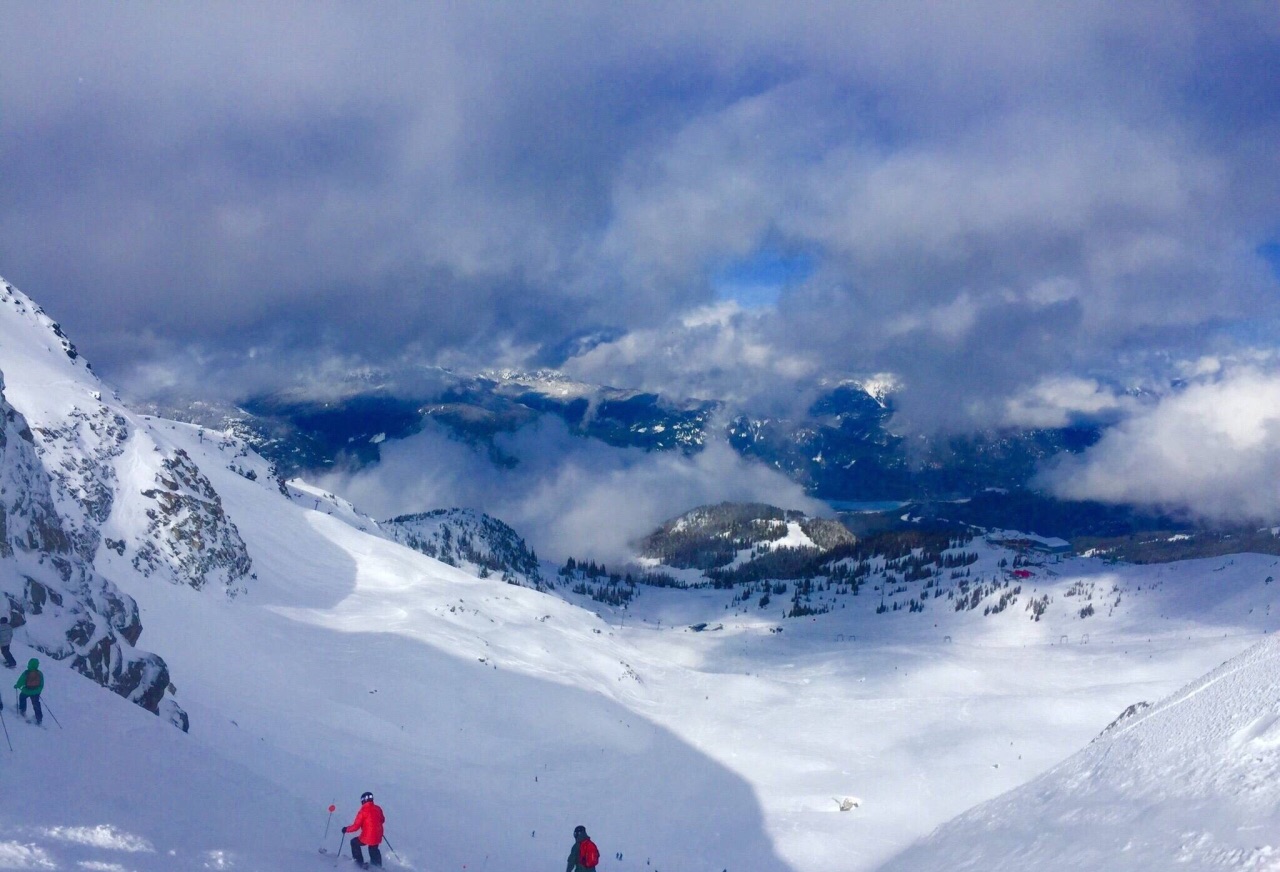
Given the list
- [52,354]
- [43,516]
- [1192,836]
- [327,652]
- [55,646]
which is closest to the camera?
[1192,836]

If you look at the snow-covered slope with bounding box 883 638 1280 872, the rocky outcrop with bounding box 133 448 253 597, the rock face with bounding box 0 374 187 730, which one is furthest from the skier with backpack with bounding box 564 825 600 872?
the rocky outcrop with bounding box 133 448 253 597

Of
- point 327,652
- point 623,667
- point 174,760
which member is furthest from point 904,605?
point 174,760

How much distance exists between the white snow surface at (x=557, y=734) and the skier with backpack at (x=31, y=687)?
0.51 meters

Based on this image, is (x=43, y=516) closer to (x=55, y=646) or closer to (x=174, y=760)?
(x=55, y=646)

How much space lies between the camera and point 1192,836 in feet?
44.3

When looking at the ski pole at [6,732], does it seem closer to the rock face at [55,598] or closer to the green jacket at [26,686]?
the green jacket at [26,686]

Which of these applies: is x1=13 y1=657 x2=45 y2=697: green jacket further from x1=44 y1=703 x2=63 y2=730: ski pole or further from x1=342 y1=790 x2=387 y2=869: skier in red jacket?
x1=342 y1=790 x2=387 y2=869: skier in red jacket

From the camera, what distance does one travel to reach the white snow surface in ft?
47.4

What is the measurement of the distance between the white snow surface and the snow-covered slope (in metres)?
0.09

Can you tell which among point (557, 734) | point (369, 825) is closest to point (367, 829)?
point (369, 825)

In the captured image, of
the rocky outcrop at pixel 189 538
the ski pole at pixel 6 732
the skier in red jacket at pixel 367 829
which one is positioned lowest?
the skier in red jacket at pixel 367 829

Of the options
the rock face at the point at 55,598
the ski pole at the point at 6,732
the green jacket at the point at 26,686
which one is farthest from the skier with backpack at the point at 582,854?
the rock face at the point at 55,598

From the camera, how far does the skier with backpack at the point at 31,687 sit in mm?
14531

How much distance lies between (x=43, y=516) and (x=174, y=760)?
77.8 ft
